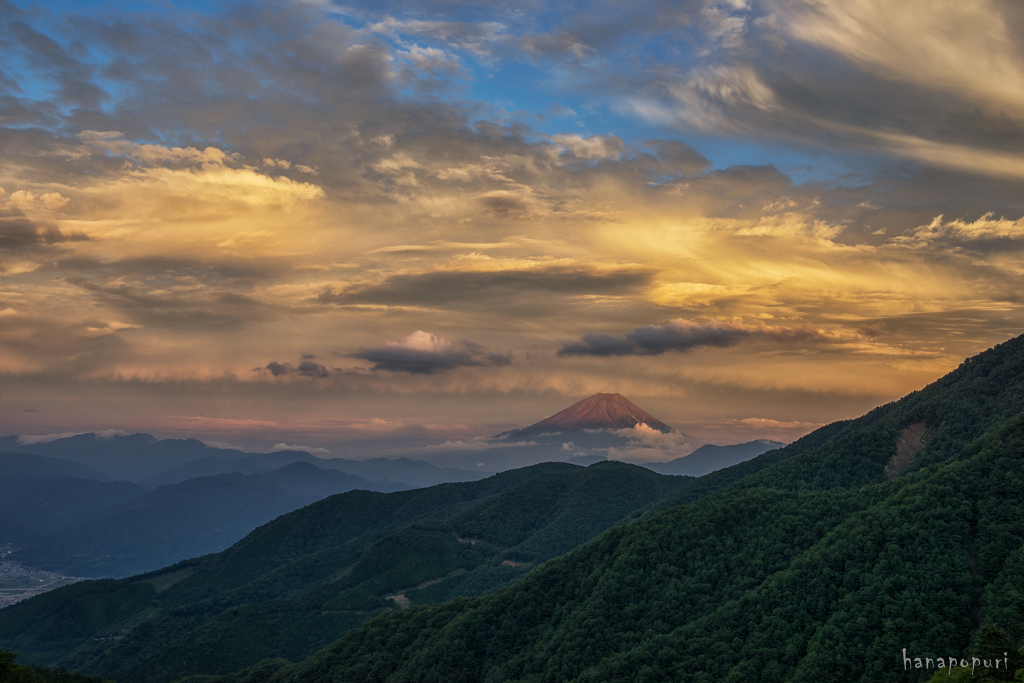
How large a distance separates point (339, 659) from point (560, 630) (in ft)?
206

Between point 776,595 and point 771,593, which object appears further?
point 771,593

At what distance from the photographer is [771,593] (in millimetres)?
129250

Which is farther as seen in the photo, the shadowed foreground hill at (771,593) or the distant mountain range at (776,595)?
the shadowed foreground hill at (771,593)

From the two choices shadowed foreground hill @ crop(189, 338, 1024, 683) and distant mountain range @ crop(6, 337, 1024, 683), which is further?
shadowed foreground hill @ crop(189, 338, 1024, 683)

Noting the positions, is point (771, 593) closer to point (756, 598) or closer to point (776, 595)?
point (776, 595)

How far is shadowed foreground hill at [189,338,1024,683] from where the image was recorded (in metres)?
107

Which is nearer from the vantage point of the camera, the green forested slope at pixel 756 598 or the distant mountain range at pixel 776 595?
the distant mountain range at pixel 776 595

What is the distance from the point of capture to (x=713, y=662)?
11812 cm

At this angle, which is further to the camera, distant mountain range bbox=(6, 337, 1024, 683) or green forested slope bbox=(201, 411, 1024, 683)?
green forested slope bbox=(201, 411, 1024, 683)

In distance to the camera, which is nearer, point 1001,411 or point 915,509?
point 915,509

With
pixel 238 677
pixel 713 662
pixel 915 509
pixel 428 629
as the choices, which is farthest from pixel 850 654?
pixel 238 677

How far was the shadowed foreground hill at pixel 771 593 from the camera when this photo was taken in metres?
107

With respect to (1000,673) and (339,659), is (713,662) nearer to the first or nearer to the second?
(1000,673)

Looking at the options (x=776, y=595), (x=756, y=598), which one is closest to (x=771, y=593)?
(x=776, y=595)
